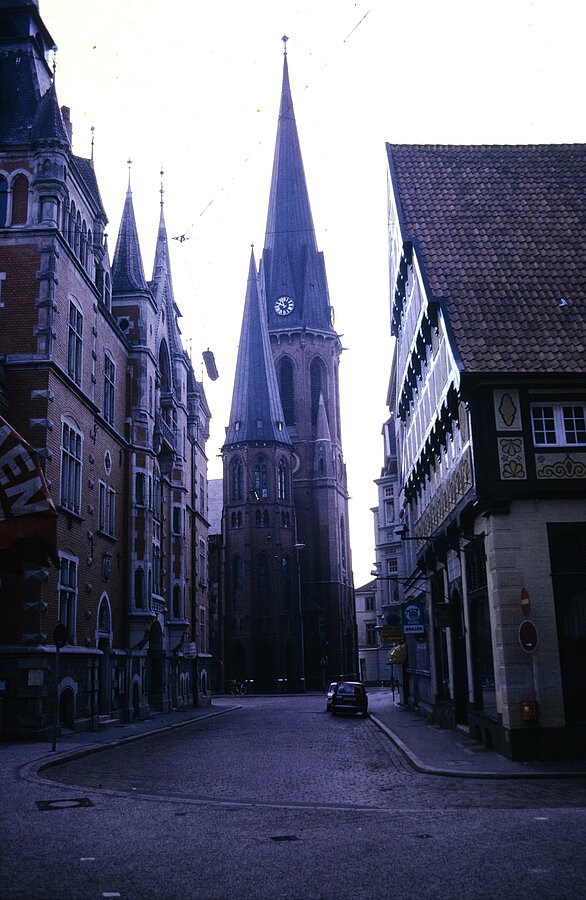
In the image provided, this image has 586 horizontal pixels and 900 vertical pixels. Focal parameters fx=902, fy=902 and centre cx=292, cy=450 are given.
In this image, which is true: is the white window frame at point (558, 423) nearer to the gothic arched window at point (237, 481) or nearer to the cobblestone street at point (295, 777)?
the cobblestone street at point (295, 777)

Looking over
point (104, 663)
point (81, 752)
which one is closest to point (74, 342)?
point (104, 663)

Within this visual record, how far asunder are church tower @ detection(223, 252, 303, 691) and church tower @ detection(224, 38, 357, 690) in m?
0.84

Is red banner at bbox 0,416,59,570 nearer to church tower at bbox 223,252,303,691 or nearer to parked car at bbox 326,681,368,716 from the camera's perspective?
parked car at bbox 326,681,368,716

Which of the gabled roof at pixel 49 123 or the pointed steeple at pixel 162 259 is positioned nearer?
the gabled roof at pixel 49 123

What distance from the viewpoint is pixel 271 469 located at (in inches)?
3506

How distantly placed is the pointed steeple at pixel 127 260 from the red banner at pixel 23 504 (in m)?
33.9

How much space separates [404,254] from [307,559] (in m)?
70.3

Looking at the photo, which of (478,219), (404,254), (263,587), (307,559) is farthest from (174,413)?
(307,559)

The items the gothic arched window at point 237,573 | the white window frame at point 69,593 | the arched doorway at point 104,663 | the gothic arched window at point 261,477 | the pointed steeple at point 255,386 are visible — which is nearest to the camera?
the white window frame at point 69,593

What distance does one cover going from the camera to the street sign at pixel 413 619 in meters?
28.4

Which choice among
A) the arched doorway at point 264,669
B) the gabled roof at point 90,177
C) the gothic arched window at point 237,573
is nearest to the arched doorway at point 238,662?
→ the arched doorway at point 264,669

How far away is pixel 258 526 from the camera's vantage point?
87.4 m

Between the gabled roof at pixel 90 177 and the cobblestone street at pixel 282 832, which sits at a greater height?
the gabled roof at pixel 90 177

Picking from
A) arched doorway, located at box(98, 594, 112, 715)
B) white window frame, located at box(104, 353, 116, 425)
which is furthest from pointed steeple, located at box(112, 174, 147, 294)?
arched doorway, located at box(98, 594, 112, 715)
